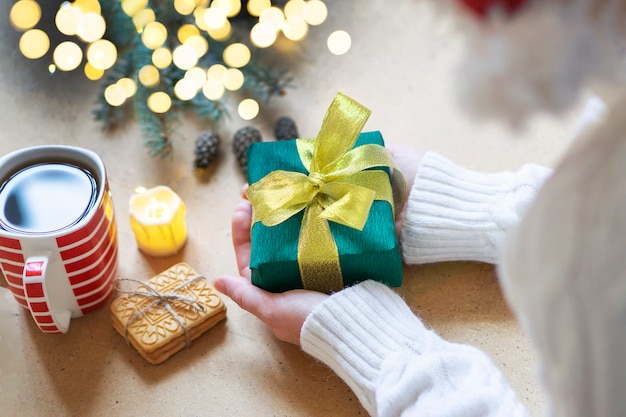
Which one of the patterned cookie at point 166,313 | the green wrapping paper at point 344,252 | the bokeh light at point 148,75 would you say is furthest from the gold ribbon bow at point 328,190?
the bokeh light at point 148,75

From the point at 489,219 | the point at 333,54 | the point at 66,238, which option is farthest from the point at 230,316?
the point at 333,54

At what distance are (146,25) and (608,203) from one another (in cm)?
70

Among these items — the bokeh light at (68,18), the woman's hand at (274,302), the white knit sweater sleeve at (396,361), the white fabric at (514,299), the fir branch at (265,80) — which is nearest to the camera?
the white fabric at (514,299)

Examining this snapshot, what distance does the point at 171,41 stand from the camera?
0.94 metres

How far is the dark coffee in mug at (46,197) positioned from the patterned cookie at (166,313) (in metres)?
0.12

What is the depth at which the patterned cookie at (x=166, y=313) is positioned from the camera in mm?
750

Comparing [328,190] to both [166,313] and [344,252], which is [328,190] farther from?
[166,313]

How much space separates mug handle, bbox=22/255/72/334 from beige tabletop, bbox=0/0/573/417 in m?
0.05

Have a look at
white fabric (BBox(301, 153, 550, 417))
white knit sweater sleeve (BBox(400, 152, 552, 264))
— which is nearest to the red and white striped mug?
white fabric (BBox(301, 153, 550, 417))

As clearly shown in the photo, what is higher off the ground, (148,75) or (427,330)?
(148,75)

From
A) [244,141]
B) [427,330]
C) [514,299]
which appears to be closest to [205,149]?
[244,141]

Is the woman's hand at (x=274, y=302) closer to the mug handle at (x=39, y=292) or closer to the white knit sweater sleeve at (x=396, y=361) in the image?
the white knit sweater sleeve at (x=396, y=361)

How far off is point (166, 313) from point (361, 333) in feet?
0.73

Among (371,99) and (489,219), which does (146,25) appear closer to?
(371,99)
